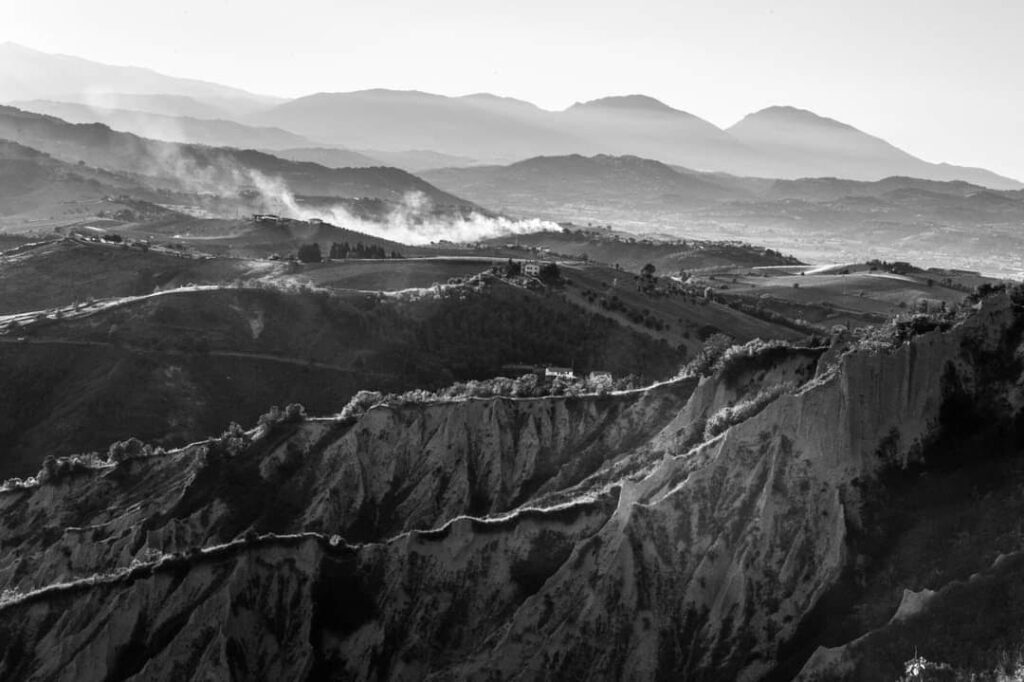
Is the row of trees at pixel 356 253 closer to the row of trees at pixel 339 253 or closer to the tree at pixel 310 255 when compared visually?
the row of trees at pixel 339 253

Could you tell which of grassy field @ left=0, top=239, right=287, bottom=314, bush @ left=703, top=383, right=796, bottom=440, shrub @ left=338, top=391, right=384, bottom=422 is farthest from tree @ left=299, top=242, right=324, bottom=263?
bush @ left=703, top=383, right=796, bottom=440

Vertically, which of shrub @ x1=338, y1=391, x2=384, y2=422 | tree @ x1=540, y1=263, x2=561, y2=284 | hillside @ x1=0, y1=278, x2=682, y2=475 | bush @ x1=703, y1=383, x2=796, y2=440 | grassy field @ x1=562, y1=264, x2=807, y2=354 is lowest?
hillside @ x1=0, y1=278, x2=682, y2=475

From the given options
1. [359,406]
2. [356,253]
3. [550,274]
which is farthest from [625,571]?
[356,253]

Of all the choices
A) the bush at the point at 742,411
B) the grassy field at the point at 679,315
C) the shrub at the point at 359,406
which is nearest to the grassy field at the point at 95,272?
the grassy field at the point at 679,315

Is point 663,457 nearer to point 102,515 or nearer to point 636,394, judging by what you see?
point 636,394

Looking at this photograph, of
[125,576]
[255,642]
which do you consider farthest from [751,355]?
[125,576]

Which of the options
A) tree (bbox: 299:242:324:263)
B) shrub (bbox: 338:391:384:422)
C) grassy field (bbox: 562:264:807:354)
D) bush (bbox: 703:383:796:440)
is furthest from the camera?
tree (bbox: 299:242:324:263)

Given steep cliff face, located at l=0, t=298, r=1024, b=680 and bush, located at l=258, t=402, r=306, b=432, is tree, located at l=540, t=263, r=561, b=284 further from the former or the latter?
steep cliff face, located at l=0, t=298, r=1024, b=680

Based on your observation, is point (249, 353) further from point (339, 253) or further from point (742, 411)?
point (742, 411)
